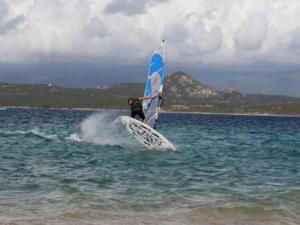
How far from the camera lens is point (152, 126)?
32.3 m

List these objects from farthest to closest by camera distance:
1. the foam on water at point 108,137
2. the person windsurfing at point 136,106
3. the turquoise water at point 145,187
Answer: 1. the foam on water at point 108,137
2. the person windsurfing at point 136,106
3. the turquoise water at point 145,187

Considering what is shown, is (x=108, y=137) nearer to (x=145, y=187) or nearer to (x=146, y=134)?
(x=146, y=134)

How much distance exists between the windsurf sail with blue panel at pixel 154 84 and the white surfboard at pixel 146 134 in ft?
2.65

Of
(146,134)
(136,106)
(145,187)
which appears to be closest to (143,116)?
(136,106)

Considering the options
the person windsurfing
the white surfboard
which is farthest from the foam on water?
the person windsurfing

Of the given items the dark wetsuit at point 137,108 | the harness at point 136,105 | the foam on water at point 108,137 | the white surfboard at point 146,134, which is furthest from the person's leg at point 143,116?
the foam on water at point 108,137

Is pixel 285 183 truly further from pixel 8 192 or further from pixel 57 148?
pixel 57 148

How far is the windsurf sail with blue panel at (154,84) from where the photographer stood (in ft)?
103

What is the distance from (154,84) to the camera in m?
31.6

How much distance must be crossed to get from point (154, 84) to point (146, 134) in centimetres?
287

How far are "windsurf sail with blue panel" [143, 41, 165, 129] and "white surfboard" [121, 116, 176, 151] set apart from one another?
0.81m

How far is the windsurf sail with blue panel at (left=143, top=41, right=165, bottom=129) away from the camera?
31.3 meters

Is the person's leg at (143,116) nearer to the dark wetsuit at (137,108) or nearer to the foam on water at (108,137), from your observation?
the dark wetsuit at (137,108)

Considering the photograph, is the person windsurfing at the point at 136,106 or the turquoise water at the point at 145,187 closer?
the turquoise water at the point at 145,187
